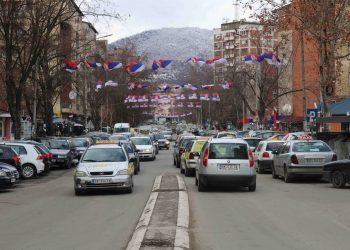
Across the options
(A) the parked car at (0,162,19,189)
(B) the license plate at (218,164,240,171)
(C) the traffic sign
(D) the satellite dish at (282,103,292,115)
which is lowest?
(A) the parked car at (0,162,19,189)

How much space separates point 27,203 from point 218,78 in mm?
64564

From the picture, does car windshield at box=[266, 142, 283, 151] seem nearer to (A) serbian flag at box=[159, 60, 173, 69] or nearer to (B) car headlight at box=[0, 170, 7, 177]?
(B) car headlight at box=[0, 170, 7, 177]

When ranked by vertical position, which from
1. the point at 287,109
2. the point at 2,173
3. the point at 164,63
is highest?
the point at 164,63

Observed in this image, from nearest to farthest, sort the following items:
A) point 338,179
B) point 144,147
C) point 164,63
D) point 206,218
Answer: point 206,218 → point 338,179 → point 144,147 → point 164,63

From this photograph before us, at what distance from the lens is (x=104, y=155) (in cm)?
1822

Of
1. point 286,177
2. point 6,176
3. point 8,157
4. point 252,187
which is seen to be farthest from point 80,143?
point 252,187

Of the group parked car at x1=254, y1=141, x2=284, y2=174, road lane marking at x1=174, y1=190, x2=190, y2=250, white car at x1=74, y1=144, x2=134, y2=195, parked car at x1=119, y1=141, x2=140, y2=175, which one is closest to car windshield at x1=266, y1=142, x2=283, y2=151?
parked car at x1=254, y1=141, x2=284, y2=174

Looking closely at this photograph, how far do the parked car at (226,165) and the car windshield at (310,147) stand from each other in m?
4.03

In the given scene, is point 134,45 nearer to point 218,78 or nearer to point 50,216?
point 218,78

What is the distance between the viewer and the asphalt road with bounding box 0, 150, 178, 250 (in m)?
9.30

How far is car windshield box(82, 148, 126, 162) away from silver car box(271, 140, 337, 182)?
250 inches

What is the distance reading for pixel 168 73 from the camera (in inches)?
3573

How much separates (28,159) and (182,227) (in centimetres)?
1660

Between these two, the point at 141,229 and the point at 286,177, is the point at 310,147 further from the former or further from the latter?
the point at 141,229
